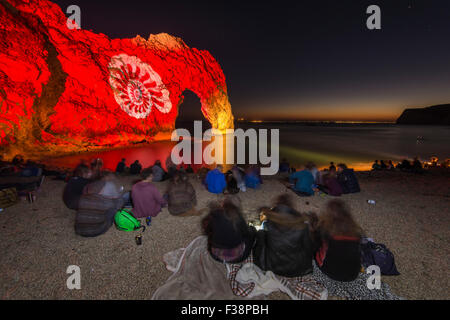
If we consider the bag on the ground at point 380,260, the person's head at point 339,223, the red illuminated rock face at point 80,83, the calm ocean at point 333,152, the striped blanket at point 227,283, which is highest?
the red illuminated rock face at point 80,83

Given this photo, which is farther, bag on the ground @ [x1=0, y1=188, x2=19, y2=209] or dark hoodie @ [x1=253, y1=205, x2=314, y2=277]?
bag on the ground @ [x1=0, y1=188, x2=19, y2=209]

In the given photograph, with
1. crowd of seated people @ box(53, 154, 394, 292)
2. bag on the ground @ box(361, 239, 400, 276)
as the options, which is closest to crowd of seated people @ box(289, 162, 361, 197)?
crowd of seated people @ box(53, 154, 394, 292)

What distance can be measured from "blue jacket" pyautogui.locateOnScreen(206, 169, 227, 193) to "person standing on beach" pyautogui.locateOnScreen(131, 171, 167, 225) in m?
2.49

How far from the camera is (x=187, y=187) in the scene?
580 cm

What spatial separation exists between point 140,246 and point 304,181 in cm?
584

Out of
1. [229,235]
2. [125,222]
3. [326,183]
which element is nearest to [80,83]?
[125,222]

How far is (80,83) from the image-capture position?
19.1 metres

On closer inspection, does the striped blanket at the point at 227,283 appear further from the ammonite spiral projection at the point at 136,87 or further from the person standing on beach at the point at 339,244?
the ammonite spiral projection at the point at 136,87

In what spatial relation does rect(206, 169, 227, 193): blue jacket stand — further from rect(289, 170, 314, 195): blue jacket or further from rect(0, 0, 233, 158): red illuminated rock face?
rect(0, 0, 233, 158): red illuminated rock face

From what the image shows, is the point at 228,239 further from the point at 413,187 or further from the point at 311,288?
the point at 413,187

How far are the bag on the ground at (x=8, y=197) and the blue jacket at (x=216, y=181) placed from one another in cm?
639

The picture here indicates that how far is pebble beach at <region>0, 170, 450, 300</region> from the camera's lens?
3.10m

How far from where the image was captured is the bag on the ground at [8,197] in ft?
18.7

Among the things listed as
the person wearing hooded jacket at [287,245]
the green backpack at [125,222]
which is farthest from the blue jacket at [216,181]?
the person wearing hooded jacket at [287,245]
